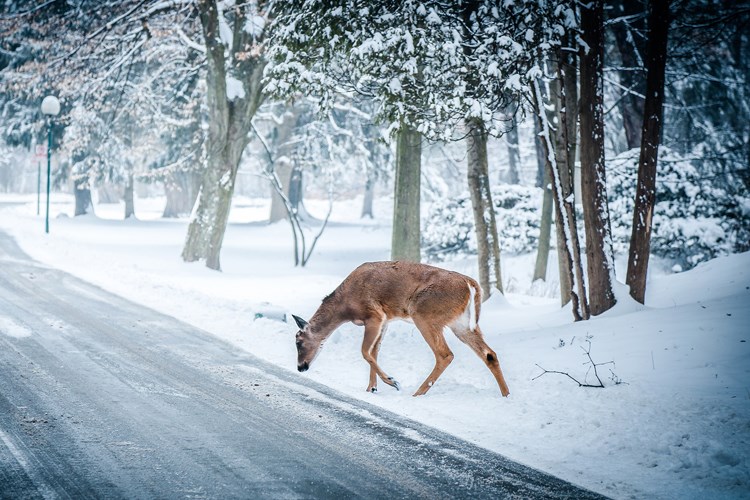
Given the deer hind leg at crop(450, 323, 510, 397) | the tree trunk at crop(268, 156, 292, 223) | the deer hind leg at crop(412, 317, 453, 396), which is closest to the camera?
the deer hind leg at crop(450, 323, 510, 397)

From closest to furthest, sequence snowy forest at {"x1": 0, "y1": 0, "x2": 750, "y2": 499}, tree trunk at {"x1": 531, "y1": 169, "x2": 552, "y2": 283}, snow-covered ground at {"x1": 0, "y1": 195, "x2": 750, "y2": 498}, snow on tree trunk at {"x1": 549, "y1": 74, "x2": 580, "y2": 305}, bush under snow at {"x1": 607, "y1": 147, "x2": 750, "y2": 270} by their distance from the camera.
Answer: snow-covered ground at {"x1": 0, "y1": 195, "x2": 750, "y2": 498}
snowy forest at {"x1": 0, "y1": 0, "x2": 750, "y2": 499}
snow on tree trunk at {"x1": 549, "y1": 74, "x2": 580, "y2": 305}
tree trunk at {"x1": 531, "y1": 169, "x2": 552, "y2": 283}
bush under snow at {"x1": 607, "y1": 147, "x2": 750, "y2": 270}

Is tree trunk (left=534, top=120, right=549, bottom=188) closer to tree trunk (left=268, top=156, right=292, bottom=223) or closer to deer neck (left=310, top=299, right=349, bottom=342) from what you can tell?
deer neck (left=310, top=299, right=349, bottom=342)

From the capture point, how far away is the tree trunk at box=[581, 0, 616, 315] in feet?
29.2

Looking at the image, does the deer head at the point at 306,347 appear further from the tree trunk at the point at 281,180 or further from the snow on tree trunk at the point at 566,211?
the tree trunk at the point at 281,180

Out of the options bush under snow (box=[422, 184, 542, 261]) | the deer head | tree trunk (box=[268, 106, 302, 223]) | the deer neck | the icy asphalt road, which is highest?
tree trunk (box=[268, 106, 302, 223])

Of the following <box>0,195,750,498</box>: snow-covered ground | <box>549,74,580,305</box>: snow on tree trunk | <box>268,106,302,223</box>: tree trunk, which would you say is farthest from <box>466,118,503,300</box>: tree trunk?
<box>268,106,302,223</box>: tree trunk

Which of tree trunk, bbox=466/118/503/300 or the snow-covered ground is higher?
tree trunk, bbox=466/118/503/300

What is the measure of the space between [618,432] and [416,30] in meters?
5.72

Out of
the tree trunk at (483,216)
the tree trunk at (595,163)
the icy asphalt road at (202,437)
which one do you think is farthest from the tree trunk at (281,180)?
the icy asphalt road at (202,437)

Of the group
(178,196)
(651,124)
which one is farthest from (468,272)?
(178,196)

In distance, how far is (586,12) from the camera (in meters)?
8.98

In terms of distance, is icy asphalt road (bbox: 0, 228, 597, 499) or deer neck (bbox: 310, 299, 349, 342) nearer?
icy asphalt road (bbox: 0, 228, 597, 499)

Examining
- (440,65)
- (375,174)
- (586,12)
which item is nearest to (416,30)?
(440,65)

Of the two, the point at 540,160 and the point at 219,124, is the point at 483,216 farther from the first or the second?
the point at 540,160
